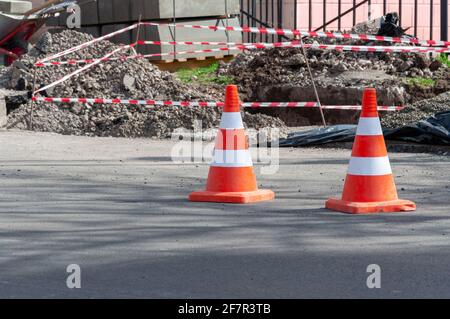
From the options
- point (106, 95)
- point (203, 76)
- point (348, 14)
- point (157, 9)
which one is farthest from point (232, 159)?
point (348, 14)

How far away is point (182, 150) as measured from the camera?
12.8 m

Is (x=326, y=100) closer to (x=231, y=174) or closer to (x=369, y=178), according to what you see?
(x=231, y=174)

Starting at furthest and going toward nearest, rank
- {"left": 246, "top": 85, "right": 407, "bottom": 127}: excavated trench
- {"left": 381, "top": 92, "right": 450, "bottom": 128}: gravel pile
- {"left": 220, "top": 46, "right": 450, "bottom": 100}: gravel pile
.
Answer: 1. {"left": 220, "top": 46, "right": 450, "bottom": 100}: gravel pile
2. {"left": 246, "top": 85, "right": 407, "bottom": 127}: excavated trench
3. {"left": 381, "top": 92, "right": 450, "bottom": 128}: gravel pile

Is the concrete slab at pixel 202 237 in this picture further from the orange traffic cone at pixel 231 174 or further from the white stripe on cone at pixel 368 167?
the white stripe on cone at pixel 368 167

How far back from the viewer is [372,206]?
8070 millimetres

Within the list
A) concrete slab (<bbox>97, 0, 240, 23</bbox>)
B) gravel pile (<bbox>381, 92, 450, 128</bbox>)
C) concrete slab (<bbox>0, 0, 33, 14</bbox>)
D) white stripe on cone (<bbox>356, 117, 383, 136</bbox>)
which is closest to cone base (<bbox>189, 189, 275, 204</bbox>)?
white stripe on cone (<bbox>356, 117, 383, 136</bbox>)

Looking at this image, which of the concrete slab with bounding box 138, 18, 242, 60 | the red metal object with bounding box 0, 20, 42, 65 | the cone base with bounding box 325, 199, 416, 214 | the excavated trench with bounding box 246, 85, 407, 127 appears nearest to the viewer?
the cone base with bounding box 325, 199, 416, 214

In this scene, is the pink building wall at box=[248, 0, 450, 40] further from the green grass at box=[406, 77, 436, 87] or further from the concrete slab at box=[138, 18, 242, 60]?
the green grass at box=[406, 77, 436, 87]

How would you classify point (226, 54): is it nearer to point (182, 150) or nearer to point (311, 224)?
point (182, 150)

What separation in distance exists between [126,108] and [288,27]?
12.8 m

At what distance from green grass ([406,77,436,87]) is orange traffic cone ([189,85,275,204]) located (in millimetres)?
9635

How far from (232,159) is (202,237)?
169 centimetres

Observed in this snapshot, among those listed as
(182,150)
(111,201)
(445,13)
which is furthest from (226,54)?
(111,201)

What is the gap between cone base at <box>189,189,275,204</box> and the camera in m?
8.59
